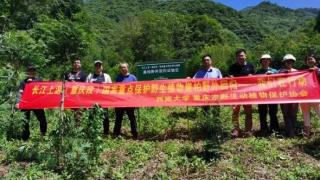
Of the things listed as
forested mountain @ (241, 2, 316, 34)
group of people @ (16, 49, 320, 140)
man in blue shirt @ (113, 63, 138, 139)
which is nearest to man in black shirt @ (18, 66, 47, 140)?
group of people @ (16, 49, 320, 140)

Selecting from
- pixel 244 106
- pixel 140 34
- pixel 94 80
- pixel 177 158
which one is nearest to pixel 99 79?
pixel 94 80

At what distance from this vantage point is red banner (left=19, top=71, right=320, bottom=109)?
9859 mm

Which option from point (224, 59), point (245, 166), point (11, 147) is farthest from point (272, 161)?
point (224, 59)

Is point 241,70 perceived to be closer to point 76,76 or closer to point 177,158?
point 177,158

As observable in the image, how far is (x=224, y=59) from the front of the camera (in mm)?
65250

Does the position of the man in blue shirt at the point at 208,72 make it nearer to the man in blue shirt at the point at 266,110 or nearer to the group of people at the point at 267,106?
the group of people at the point at 267,106

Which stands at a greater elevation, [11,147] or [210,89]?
[210,89]

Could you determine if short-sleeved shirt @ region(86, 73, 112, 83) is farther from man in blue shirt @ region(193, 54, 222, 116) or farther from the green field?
man in blue shirt @ region(193, 54, 222, 116)

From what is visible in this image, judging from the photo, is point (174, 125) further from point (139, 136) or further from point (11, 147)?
point (11, 147)

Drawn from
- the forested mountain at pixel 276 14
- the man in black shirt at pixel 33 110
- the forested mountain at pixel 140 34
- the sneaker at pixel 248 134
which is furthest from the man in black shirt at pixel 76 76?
the forested mountain at pixel 276 14

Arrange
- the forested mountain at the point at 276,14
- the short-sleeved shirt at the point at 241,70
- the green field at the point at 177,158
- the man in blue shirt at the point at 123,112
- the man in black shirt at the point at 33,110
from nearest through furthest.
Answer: the green field at the point at 177,158 → the short-sleeved shirt at the point at 241,70 → the man in blue shirt at the point at 123,112 → the man in black shirt at the point at 33,110 → the forested mountain at the point at 276,14

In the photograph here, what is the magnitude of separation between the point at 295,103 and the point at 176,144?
8.18 ft

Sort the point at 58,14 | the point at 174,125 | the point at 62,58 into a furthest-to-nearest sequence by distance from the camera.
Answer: the point at 58,14 → the point at 62,58 → the point at 174,125

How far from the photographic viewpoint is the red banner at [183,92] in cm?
986
